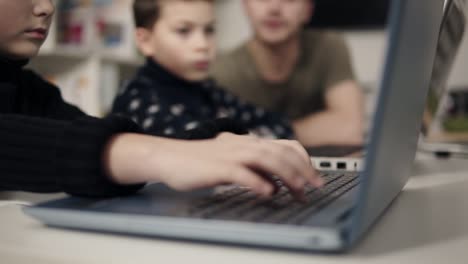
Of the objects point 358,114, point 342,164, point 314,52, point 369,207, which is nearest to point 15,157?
point 369,207

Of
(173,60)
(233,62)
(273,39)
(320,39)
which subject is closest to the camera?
(173,60)

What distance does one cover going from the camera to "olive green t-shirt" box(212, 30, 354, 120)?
7.12 ft

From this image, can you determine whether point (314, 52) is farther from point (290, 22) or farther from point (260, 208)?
point (260, 208)

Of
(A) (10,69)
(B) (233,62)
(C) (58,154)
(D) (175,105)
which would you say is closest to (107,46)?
(B) (233,62)

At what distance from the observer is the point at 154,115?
112cm

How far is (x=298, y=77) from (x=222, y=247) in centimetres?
205

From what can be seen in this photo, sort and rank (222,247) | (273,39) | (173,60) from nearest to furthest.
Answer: (222,247)
(173,60)
(273,39)

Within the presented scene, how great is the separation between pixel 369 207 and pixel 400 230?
71 millimetres

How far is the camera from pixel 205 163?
39 centimetres

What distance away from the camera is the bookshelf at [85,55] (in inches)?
81.7

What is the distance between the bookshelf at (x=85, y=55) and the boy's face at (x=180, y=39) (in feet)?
2.60

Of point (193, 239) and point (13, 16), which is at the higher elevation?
point (13, 16)

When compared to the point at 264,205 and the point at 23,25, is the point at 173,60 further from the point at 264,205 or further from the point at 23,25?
the point at 264,205

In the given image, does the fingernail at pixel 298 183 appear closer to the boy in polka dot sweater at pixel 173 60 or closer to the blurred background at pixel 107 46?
the boy in polka dot sweater at pixel 173 60
